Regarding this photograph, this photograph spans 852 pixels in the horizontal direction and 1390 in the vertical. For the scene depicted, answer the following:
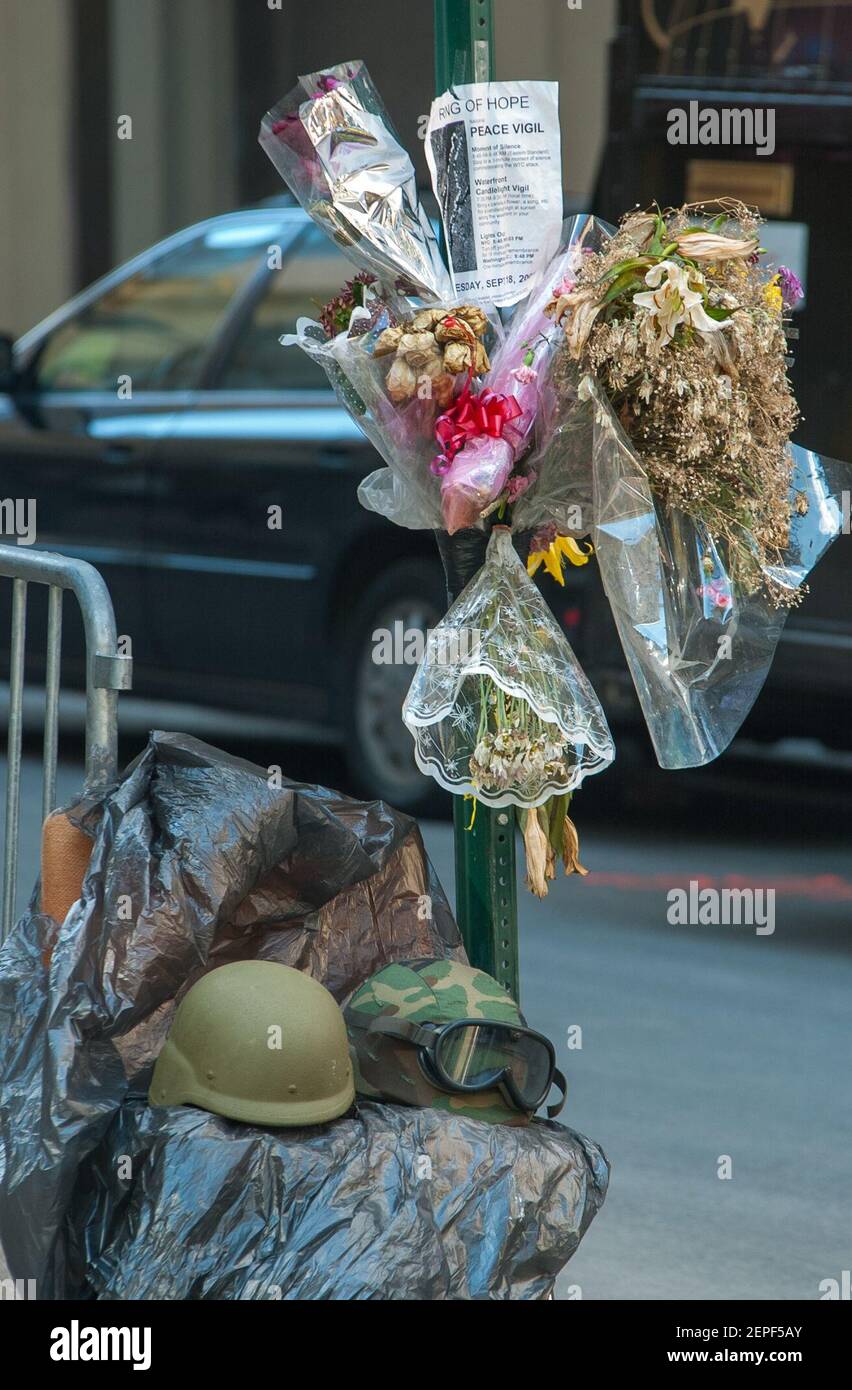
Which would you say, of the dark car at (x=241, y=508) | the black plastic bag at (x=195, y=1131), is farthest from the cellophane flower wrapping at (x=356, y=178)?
the dark car at (x=241, y=508)

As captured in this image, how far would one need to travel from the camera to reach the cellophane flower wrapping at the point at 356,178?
265 cm

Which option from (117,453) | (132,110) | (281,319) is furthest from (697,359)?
(132,110)

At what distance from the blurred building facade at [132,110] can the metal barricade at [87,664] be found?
9.20 meters

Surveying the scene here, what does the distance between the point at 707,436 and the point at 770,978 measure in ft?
11.0

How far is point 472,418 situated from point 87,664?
0.88m

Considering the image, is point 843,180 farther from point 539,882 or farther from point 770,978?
point 539,882

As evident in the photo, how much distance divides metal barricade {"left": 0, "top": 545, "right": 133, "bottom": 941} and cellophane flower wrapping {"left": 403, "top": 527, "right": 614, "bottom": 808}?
496 millimetres

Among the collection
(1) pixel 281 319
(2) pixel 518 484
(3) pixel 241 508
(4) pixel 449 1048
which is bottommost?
(3) pixel 241 508

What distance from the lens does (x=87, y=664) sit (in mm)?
3182

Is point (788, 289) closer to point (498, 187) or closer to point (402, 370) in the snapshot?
point (498, 187)

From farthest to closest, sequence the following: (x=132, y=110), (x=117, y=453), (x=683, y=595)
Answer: (x=132, y=110), (x=117, y=453), (x=683, y=595)

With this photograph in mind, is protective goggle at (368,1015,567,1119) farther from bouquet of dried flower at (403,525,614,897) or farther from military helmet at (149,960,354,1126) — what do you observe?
bouquet of dried flower at (403,525,614,897)

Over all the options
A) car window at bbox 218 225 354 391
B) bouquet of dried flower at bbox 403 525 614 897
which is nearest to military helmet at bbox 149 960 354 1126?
bouquet of dried flower at bbox 403 525 614 897

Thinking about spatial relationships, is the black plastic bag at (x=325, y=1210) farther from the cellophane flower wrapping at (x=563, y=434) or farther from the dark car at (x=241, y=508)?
the dark car at (x=241, y=508)
